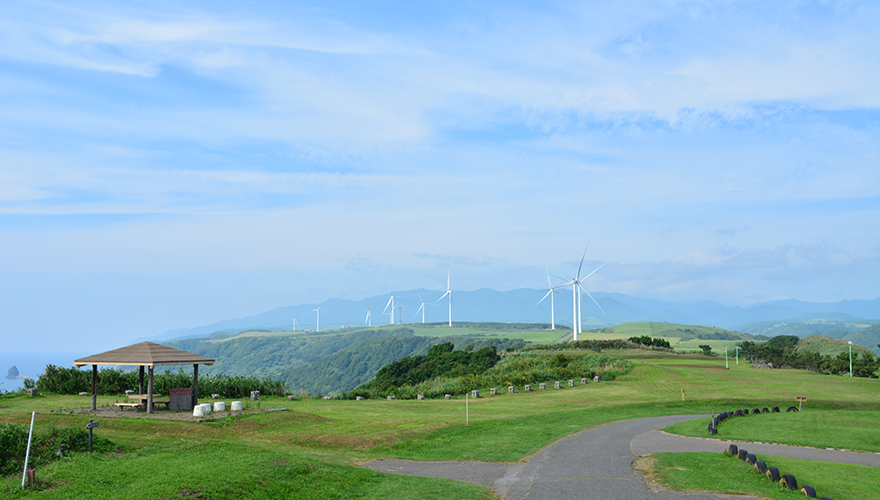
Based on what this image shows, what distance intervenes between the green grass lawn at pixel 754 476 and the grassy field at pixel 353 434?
0.59 m

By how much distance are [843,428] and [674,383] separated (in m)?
20.3

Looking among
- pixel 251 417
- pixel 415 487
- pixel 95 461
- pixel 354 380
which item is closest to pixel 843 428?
pixel 415 487

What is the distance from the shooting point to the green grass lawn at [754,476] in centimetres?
1467

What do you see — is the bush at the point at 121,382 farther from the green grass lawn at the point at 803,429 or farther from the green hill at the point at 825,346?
the green hill at the point at 825,346

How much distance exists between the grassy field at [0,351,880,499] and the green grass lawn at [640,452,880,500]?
0.59 m

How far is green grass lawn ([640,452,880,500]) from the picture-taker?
14.7 metres

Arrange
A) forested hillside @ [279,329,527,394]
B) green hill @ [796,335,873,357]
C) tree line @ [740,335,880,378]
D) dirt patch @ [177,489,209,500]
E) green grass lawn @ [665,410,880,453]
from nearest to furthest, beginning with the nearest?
dirt patch @ [177,489,209,500] < green grass lawn @ [665,410,880,453] < tree line @ [740,335,880,378] < green hill @ [796,335,873,357] < forested hillside @ [279,329,527,394]

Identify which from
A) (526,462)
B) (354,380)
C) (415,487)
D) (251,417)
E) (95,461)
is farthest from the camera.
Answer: (354,380)

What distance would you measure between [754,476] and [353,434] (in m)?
14.2

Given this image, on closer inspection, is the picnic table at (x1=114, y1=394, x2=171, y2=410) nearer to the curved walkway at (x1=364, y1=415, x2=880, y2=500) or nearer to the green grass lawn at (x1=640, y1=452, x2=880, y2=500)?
the curved walkway at (x1=364, y1=415, x2=880, y2=500)

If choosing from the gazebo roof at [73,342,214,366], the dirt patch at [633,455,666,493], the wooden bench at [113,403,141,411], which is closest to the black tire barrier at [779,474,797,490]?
the dirt patch at [633,455,666,493]

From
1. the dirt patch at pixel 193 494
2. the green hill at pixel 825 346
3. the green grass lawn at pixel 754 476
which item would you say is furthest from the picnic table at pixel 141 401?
the green hill at pixel 825 346

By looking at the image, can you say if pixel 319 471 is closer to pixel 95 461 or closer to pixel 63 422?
pixel 95 461

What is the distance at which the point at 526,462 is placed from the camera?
61.8 feet
